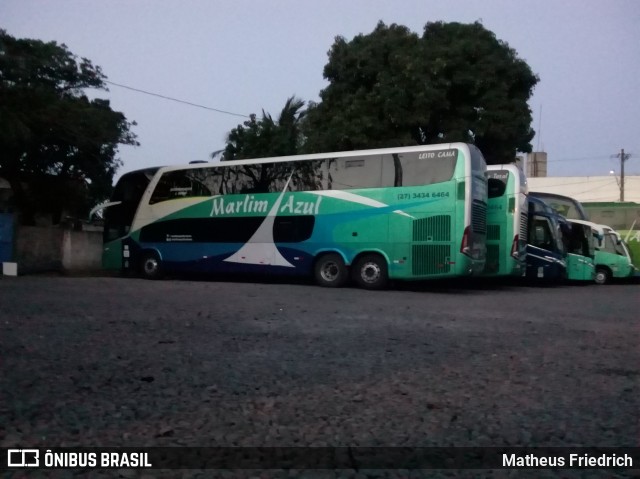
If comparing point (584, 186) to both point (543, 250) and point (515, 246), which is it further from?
point (515, 246)

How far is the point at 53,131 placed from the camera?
2209cm

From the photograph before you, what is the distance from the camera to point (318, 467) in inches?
145

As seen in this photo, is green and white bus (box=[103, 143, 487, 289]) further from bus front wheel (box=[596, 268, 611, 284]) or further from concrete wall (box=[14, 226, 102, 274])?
bus front wheel (box=[596, 268, 611, 284])

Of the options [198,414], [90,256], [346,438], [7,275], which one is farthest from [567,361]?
[90,256]

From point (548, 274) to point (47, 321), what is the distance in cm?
1650

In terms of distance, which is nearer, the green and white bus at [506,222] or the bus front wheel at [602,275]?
the green and white bus at [506,222]

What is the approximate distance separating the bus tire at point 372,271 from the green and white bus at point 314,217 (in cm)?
3

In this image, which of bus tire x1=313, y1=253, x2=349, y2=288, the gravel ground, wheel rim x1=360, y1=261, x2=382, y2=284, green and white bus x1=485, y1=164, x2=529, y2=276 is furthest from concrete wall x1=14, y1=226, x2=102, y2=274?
green and white bus x1=485, y1=164, x2=529, y2=276

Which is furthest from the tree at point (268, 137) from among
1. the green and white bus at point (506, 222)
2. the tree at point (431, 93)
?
the green and white bus at point (506, 222)

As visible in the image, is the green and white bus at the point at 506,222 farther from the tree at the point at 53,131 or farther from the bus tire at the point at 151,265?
the tree at the point at 53,131

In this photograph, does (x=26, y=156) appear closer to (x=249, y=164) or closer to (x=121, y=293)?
(x=249, y=164)

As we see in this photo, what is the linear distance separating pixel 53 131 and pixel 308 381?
18968mm

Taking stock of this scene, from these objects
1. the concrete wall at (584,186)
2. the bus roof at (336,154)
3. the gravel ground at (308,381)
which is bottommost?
the gravel ground at (308,381)

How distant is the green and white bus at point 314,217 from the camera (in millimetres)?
16672
